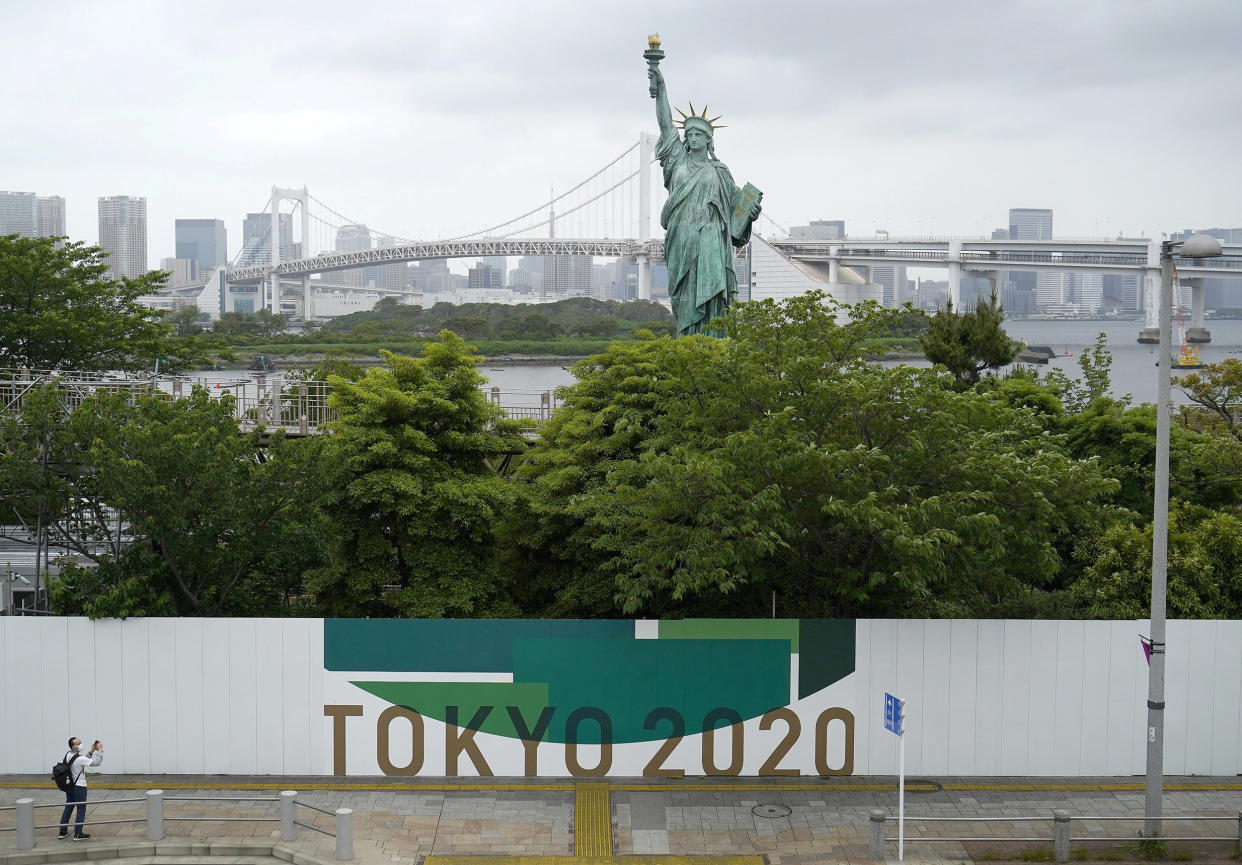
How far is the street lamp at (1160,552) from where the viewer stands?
36.2 ft

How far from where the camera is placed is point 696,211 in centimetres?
2488

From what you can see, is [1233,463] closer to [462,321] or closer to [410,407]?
[410,407]

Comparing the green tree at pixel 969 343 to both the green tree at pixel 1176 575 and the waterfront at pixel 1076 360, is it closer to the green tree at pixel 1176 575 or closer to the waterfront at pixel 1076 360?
the waterfront at pixel 1076 360

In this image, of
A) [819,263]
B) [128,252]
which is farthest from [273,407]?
[128,252]

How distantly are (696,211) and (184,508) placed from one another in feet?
45.9

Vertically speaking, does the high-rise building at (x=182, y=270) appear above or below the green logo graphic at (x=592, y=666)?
above

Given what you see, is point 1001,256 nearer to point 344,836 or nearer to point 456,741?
point 456,741

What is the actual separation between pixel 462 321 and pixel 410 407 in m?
60.7

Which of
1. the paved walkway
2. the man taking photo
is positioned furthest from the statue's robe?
the man taking photo

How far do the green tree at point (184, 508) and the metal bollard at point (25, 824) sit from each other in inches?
98.8

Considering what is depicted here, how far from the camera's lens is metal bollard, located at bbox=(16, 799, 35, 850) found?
11.2 meters

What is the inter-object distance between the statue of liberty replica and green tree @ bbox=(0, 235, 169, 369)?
1170 centimetres

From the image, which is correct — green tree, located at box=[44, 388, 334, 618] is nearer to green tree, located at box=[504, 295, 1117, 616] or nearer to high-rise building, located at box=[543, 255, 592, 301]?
green tree, located at box=[504, 295, 1117, 616]

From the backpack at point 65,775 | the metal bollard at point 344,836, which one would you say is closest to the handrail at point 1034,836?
the metal bollard at point 344,836
